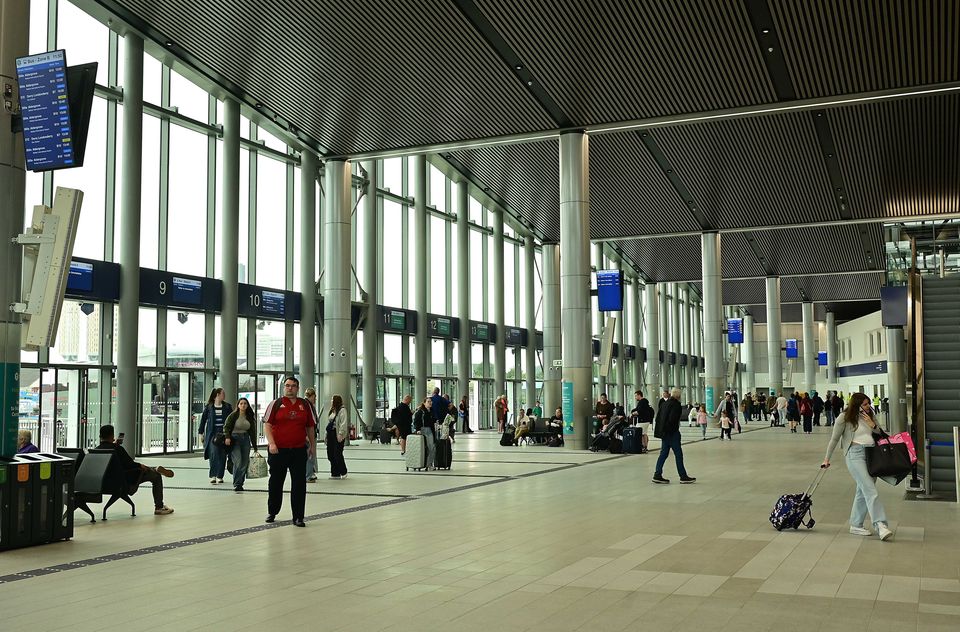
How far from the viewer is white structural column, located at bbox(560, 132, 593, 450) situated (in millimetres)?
22875

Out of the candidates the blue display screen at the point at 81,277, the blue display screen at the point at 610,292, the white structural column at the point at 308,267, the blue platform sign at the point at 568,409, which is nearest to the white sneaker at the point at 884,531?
the blue platform sign at the point at 568,409

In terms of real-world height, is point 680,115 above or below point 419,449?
above

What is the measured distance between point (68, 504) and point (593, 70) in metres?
15.1

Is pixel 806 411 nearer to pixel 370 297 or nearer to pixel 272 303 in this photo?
pixel 370 297

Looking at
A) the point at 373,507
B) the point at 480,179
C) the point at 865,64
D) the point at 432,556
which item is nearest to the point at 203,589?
the point at 432,556

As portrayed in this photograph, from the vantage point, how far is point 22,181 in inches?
354

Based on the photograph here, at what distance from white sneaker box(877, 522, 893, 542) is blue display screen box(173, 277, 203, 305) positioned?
1813cm

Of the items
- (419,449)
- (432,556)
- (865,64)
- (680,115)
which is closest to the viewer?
(432,556)

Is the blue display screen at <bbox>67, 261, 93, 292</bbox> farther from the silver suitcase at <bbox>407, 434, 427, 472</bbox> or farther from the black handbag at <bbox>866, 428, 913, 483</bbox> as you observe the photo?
the black handbag at <bbox>866, 428, 913, 483</bbox>

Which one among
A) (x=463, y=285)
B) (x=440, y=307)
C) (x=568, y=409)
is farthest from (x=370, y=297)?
(x=568, y=409)

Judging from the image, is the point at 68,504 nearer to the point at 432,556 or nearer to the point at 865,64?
the point at 432,556

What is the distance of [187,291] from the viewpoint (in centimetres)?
2264

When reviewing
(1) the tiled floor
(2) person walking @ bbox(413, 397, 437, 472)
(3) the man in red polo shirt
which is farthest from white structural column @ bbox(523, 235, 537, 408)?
(3) the man in red polo shirt

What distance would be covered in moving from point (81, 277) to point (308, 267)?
28.7 ft
